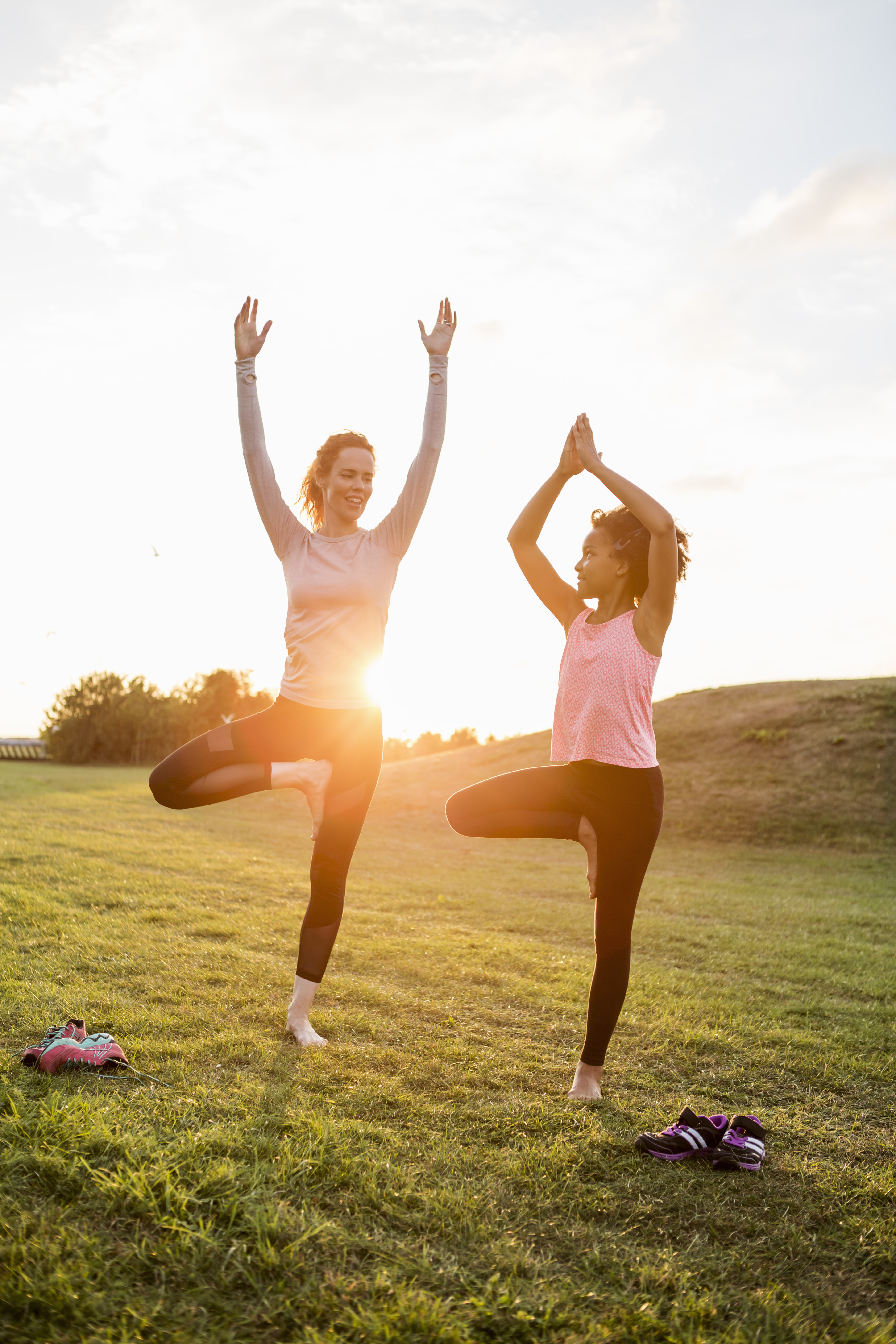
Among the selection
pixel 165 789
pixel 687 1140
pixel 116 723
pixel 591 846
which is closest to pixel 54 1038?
pixel 165 789

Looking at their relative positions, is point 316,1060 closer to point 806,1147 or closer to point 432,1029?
point 432,1029

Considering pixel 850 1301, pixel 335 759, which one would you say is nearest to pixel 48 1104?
pixel 335 759

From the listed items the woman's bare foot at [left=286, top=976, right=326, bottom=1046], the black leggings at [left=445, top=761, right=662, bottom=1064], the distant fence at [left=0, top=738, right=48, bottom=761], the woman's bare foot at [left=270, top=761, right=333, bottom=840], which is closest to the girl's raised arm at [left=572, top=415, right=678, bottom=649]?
the black leggings at [left=445, top=761, right=662, bottom=1064]

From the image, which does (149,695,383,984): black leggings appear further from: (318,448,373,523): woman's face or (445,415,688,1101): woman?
(318,448,373,523): woman's face

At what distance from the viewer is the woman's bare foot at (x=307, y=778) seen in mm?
4730

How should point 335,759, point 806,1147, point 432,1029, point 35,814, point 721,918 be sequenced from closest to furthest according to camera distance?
point 806,1147, point 335,759, point 432,1029, point 721,918, point 35,814

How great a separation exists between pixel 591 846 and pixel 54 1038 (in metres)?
2.71

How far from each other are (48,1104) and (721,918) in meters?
10.1

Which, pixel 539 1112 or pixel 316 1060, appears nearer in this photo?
pixel 539 1112

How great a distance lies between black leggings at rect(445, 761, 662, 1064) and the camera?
14.0 ft

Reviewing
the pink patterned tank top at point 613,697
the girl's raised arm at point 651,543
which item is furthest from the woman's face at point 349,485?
the pink patterned tank top at point 613,697

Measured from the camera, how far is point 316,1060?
4.49 metres

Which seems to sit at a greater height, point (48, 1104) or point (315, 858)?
point (315, 858)

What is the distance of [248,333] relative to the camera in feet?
16.5
